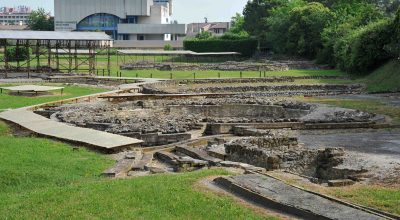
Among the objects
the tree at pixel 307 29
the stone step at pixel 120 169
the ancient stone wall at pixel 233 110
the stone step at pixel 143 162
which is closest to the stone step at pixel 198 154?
the stone step at pixel 143 162

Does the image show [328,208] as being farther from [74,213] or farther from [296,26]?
[296,26]

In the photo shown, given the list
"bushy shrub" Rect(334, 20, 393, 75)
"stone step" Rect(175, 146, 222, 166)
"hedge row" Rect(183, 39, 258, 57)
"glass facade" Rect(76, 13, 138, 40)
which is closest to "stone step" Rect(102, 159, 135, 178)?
"stone step" Rect(175, 146, 222, 166)

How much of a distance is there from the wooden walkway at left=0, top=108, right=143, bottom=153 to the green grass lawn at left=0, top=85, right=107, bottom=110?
5.25 metres

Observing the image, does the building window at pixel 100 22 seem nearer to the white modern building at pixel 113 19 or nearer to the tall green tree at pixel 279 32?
the white modern building at pixel 113 19

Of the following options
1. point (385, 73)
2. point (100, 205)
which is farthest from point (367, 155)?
point (385, 73)

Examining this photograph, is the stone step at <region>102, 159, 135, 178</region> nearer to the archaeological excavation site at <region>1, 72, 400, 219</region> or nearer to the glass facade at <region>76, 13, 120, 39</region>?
the archaeological excavation site at <region>1, 72, 400, 219</region>

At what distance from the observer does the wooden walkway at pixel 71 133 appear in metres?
19.2

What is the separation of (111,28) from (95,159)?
104m

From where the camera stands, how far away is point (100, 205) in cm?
1093

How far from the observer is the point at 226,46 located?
9025cm

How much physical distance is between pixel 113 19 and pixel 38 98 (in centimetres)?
8568

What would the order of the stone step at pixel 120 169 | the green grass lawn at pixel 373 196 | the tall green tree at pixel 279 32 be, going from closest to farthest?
the green grass lawn at pixel 373 196, the stone step at pixel 120 169, the tall green tree at pixel 279 32

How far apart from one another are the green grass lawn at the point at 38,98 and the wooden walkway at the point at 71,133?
5.25 m

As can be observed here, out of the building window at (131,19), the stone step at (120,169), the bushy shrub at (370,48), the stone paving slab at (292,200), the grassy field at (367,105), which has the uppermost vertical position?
the building window at (131,19)
